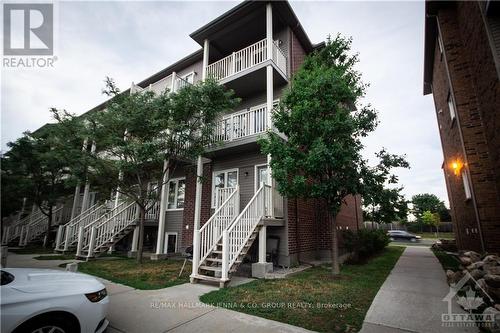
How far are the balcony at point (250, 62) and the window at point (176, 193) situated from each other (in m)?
5.94

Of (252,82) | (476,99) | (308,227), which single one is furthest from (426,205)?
(252,82)

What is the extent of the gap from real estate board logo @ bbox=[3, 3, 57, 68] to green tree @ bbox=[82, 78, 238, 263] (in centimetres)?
317

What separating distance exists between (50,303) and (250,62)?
9877 mm

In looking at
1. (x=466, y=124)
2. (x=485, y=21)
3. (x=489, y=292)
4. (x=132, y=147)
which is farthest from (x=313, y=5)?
(x=489, y=292)

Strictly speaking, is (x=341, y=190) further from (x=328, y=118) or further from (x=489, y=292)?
(x=489, y=292)

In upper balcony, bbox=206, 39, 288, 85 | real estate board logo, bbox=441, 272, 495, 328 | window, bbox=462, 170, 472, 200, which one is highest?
upper balcony, bbox=206, 39, 288, 85

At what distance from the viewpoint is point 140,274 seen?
24.3 ft

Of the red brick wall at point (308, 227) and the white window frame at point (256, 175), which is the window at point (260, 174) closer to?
the white window frame at point (256, 175)

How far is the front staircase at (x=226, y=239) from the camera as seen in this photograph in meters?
6.28

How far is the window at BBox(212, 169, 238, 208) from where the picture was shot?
1075cm

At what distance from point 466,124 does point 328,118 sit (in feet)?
15.6

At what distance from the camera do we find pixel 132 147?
8.78m

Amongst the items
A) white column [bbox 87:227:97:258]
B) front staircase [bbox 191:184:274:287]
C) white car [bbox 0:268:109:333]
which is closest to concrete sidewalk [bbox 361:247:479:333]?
front staircase [bbox 191:184:274:287]

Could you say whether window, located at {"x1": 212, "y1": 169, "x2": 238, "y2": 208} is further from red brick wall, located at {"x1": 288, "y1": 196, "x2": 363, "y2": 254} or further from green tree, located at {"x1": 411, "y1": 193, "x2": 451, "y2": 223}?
green tree, located at {"x1": 411, "y1": 193, "x2": 451, "y2": 223}
